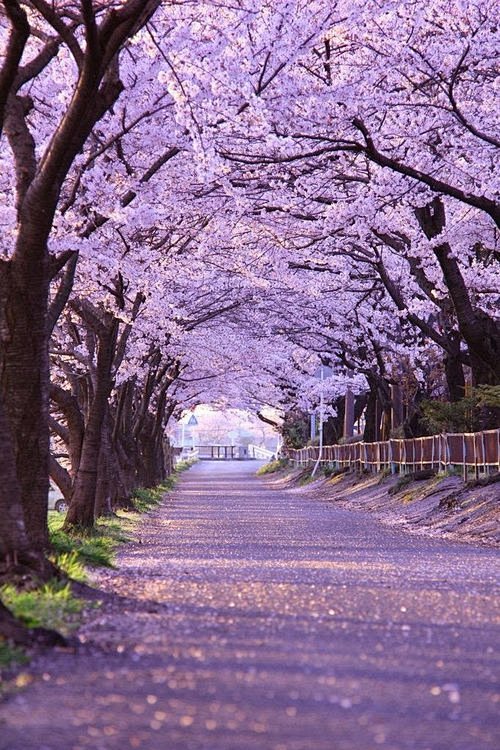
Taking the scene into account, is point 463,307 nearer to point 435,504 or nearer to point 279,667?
point 435,504

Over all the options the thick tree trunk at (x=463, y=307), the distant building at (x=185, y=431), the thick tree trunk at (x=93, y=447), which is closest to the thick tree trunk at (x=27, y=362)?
the thick tree trunk at (x=93, y=447)

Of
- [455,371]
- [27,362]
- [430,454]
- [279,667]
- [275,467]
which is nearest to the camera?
[279,667]

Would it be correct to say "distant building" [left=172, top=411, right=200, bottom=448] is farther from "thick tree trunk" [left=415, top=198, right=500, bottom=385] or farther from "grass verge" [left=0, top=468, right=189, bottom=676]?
"grass verge" [left=0, top=468, right=189, bottom=676]

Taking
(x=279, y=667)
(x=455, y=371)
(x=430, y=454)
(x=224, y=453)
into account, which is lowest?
(x=279, y=667)

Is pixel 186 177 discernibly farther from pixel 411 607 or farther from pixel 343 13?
pixel 411 607

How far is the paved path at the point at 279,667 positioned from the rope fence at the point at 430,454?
11.8 m

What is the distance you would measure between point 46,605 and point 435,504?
1749 cm

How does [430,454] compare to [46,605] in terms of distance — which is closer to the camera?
[46,605]

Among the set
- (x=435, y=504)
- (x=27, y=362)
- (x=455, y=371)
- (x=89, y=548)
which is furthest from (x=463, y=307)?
(x=27, y=362)

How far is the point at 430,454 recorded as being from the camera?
30.1m

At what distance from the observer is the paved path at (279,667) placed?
184 inches

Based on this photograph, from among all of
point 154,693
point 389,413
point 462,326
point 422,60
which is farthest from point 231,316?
point 154,693

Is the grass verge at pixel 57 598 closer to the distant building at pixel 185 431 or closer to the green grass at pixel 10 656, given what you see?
the green grass at pixel 10 656

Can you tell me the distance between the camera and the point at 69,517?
62.4 feet
